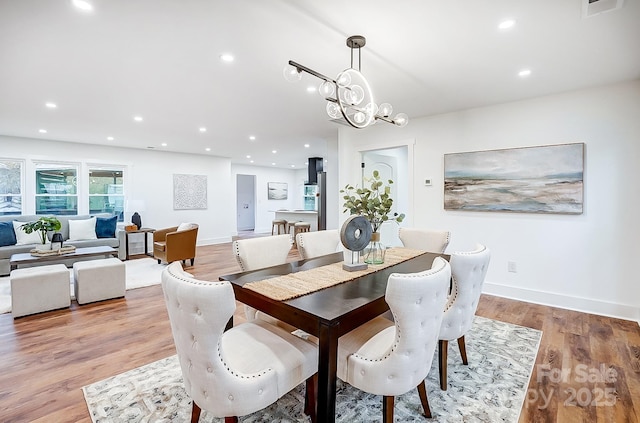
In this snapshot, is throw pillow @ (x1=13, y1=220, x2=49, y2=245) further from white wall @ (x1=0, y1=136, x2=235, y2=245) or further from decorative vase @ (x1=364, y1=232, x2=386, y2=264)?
decorative vase @ (x1=364, y1=232, x2=386, y2=264)

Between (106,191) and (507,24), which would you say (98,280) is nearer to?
(106,191)

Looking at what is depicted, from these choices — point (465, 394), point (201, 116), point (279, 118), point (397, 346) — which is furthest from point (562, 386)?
point (201, 116)

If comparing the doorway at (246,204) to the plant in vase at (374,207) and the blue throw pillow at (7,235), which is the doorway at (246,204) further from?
the plant in vase at (374,207)

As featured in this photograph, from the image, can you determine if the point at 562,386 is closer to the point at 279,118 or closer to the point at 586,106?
the point at 586,106

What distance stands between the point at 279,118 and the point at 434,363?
12.3 feet

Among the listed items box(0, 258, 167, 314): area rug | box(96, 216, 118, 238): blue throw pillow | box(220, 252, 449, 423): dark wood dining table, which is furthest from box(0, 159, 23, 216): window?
box(220, 252, 449, 423): dark wood dining table

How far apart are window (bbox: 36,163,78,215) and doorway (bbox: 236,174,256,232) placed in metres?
5.59

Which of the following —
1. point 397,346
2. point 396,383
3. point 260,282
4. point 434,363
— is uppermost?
point 260,282

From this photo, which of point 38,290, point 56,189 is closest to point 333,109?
point 38,290

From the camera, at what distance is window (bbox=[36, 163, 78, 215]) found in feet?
20.4

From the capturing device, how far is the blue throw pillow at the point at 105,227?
5926 millimetres

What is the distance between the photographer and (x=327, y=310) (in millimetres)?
1449

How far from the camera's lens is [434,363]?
241 centimetres

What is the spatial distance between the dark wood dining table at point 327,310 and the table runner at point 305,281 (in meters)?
0.04
